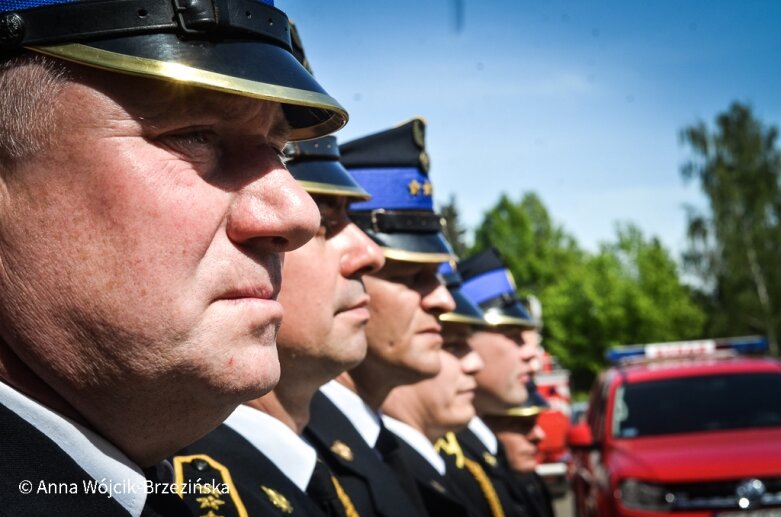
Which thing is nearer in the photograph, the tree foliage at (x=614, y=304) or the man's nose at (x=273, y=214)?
the man's nose at (x=273, y=214)

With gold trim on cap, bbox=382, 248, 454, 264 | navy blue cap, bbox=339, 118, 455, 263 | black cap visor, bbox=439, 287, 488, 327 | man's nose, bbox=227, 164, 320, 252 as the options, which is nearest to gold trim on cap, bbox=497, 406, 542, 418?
black cap visor, bbox=439, 287, 488, 327

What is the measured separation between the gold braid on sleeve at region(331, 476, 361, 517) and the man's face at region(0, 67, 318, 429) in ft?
4.78

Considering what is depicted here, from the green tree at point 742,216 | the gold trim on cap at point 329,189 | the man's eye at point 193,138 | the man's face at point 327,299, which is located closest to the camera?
the man's eye at point 193,138

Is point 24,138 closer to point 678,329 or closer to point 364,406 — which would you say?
point 364,406

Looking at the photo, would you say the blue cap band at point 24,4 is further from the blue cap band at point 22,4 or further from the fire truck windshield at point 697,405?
the fire truck windshield at point 697,405

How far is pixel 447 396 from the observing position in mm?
A: 4848

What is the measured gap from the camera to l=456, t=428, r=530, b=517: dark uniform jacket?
5.95 m

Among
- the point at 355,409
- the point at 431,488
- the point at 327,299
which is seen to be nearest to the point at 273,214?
the point at 327,299

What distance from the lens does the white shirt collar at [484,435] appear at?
6898 millimetres

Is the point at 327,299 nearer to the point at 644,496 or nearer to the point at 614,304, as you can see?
the point at 644,496

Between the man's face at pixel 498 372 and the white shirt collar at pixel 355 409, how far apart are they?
2.76 m

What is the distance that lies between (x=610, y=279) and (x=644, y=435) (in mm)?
45970

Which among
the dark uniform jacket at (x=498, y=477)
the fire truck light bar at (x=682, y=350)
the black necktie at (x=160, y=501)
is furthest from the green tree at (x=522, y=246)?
the black necktie at (x=160, y=501)

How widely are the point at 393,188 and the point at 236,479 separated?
213cm
